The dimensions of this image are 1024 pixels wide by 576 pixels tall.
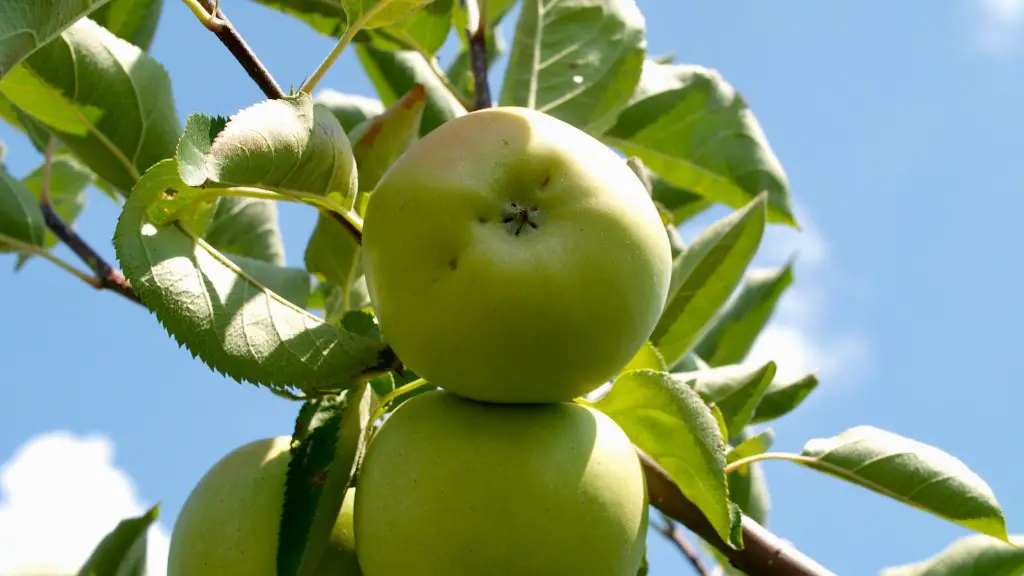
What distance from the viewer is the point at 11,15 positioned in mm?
787

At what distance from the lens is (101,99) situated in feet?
4.60

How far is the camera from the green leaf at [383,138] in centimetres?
134

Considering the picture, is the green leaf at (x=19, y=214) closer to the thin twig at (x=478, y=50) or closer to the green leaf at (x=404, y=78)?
the green leaf at (x=404, y=78)

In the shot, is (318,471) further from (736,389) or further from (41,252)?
(41,252)

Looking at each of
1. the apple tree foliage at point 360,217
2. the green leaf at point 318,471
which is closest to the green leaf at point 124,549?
the apple tree foliage at point 360,217

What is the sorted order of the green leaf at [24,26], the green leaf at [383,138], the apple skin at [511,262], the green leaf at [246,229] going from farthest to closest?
the green leaf at [246,229], the green leaf at [383,138], the apple skin at [511,262], the green leaf at [24,26]

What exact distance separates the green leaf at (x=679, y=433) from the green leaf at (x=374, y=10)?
507 mm

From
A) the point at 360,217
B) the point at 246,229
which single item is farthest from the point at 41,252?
the point at 360,217

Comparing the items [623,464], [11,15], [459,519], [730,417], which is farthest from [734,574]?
[11,15]

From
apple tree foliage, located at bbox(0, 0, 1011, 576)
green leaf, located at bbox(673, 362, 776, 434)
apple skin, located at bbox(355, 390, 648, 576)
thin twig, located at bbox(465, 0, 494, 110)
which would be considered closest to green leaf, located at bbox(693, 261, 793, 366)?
apple tree foliage, located at bbox(0, 0, 1011, 576)

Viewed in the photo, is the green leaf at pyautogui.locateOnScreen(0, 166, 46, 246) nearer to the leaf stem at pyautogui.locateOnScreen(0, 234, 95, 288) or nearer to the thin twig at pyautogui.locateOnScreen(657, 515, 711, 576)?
the leaf stem at pyautogui.locateOnScreen(0, 234, 95, 288)

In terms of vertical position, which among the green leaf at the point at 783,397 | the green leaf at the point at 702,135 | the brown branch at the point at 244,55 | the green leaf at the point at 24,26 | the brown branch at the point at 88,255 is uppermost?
the green leaf at the point at 24,26

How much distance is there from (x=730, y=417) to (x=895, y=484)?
0.25 m

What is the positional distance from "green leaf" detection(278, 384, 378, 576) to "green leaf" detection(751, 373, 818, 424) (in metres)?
0.79
